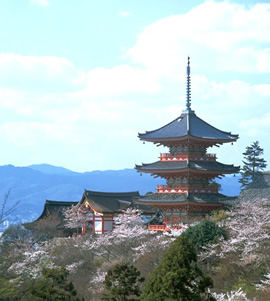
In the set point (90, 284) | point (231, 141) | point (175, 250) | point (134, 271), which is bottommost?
point (90, 284)

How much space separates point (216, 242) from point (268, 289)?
20.3 ft

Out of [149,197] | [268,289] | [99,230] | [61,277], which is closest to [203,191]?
[149,197]

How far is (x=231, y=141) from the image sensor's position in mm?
44656

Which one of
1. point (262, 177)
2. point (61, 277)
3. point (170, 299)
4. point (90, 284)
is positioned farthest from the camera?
point (262, 177)

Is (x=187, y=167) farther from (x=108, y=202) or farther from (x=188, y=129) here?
(x=108, y=202)

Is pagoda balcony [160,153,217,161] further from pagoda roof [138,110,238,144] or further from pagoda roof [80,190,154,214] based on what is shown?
pagoda roof [80,190,154,214]

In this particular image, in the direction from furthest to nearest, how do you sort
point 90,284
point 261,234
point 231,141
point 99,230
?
1. point 99,230
2. point 231,141
3. point 90,284
4. point 261,234

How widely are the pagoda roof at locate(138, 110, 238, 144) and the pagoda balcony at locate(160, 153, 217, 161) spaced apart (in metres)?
1.08

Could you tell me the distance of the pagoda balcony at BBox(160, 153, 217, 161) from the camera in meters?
43.6

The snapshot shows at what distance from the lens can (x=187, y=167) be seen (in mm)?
41969

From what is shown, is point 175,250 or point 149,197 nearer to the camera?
point 175,250

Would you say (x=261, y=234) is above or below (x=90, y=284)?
above

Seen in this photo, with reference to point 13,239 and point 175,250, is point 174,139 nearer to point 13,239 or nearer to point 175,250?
point 13,239

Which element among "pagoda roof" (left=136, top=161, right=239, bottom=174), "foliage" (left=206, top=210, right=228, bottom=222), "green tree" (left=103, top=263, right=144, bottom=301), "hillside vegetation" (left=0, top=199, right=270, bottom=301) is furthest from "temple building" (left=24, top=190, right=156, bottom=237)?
"green tree" (left=103, top=263, right=144, bottom=301)
